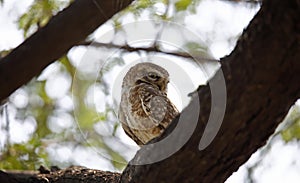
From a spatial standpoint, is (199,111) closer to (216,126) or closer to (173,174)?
(216,126)

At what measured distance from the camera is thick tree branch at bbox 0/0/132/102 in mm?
2283

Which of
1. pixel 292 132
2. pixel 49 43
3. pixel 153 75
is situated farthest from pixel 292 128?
pixel 49 43

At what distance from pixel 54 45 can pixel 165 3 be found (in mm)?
1890

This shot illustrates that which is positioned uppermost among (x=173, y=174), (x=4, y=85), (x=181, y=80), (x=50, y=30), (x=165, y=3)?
(x=165, y=3)

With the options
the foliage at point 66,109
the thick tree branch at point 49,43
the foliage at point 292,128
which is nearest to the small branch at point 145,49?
the foliage at point 66,109

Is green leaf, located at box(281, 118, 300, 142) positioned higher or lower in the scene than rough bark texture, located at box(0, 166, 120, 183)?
higher

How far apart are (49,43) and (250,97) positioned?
61 centimetres

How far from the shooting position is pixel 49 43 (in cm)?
231

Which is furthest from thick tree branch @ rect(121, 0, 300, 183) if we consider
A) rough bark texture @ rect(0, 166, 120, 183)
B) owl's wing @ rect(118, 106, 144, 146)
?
owl's wing @ rect(118, 106, 144, 146)

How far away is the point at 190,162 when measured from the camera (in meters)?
2.42

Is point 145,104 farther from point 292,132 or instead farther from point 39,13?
point 292,132

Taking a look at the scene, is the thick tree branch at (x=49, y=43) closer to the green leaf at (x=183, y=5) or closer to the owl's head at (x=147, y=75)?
the owl's head at (x=147, y=75)

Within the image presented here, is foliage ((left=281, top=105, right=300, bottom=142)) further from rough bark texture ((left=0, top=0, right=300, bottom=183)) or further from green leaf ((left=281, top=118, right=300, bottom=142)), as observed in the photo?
rough bark texture ((left=0, top=0, right=300, bottom=183))

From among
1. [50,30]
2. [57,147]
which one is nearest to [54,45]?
[50,30]
